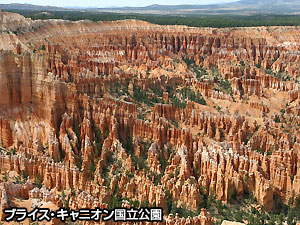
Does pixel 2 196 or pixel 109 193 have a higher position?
pixel 2 196

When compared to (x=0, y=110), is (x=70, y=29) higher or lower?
higher

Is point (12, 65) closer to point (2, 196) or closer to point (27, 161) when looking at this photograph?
point (27, 161)

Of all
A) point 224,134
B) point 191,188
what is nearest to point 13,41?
point 224,134

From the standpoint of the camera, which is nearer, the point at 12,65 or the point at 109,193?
the point at 109,193

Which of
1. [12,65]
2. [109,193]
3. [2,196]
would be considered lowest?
[109,193]

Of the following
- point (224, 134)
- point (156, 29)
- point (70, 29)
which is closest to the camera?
point (224, 134)

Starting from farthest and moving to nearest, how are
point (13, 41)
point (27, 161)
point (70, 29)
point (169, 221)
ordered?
point (70, 29) → point (13, 41) → point (27, 161) → point (169, 221)

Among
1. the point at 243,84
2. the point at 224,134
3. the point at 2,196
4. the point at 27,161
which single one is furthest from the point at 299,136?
the point at 2,196

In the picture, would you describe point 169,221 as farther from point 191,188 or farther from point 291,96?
point 291,96

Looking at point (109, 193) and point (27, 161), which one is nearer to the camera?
point (109, 193)
